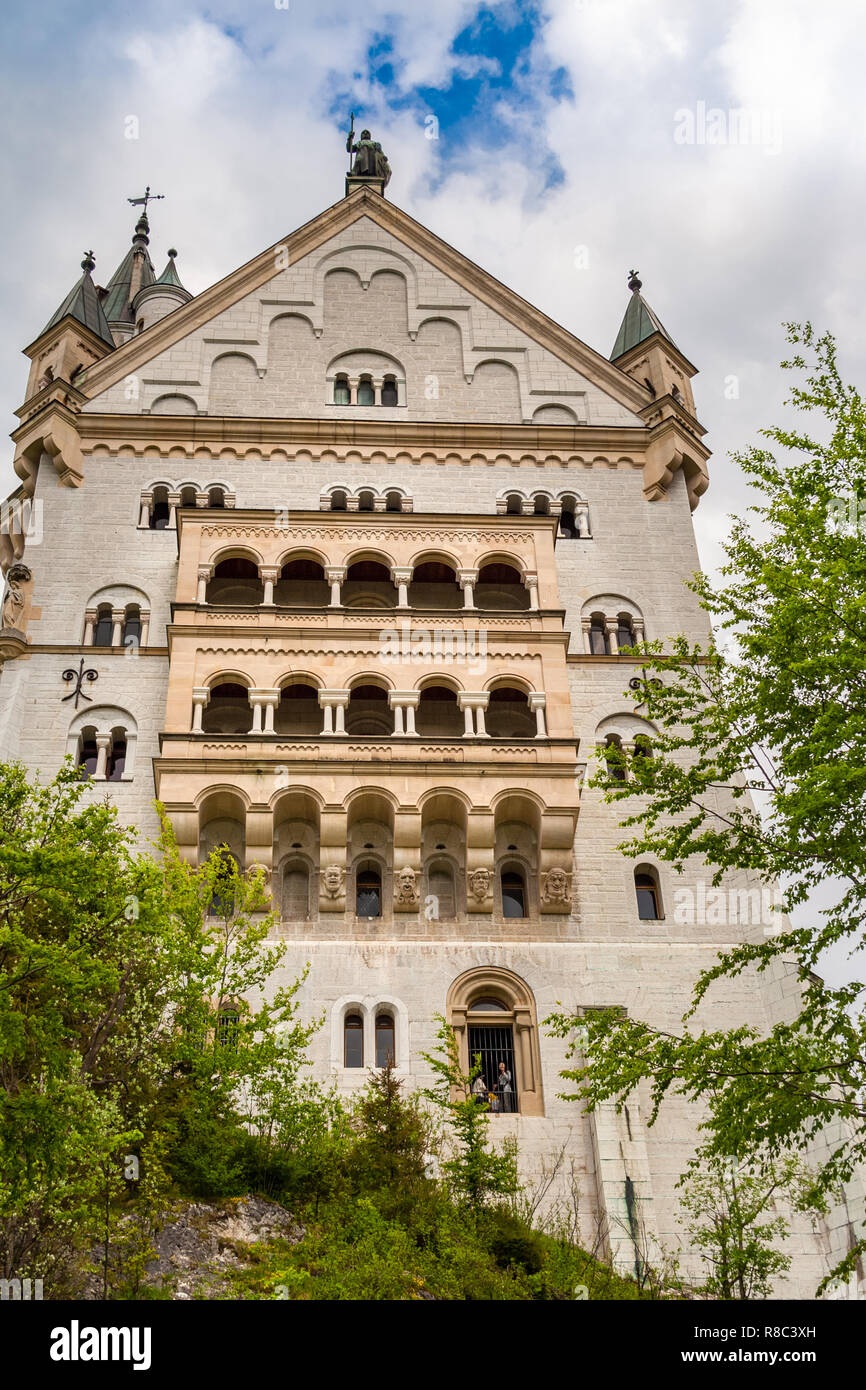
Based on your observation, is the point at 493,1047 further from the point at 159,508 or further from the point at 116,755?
the point at 159,508

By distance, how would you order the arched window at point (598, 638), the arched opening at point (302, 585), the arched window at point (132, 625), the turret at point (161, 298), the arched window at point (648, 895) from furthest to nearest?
the turret at point (161, 298) < the arched window at point (598, 638) < the arched opening at point (302, 585) < the arched window at point (132, 625) < the arched window at point (648, 895)

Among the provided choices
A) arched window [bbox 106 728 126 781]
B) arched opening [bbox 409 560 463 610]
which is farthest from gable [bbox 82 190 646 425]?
arched window [bbox 106 728 126 781]

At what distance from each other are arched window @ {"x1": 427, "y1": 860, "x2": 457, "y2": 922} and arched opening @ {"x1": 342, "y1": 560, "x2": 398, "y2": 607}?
273 inches

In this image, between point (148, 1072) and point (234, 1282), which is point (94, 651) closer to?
point (148, 1072)

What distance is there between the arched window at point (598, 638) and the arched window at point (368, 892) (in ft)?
26.2

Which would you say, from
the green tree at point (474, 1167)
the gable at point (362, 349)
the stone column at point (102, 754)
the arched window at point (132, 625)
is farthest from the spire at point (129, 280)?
the green tree at point (474, 1167)

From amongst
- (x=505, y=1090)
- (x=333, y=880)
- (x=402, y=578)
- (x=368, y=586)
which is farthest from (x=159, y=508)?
(x=505, y=1090)

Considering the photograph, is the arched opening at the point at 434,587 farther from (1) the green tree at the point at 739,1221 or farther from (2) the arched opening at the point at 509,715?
(1) the green tree at the point at 739,1221

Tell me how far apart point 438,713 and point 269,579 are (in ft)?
16.5

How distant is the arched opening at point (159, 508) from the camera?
3559cm

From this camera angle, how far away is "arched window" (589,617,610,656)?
33.9 metres

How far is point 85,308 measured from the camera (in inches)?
1571

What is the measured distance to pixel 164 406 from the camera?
123 ft

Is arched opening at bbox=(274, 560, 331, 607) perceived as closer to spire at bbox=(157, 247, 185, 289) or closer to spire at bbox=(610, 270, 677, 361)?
spire at bbox=(610, 270, 677, 361)
